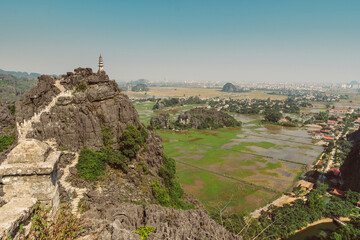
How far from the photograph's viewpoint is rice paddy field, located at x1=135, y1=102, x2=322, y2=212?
111ft

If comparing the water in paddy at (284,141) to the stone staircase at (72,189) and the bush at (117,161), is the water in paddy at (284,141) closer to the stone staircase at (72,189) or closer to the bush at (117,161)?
the bush at (117,161)

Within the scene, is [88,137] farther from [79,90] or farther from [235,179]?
[235,179]

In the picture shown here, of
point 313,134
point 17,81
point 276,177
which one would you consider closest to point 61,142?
point 276,177

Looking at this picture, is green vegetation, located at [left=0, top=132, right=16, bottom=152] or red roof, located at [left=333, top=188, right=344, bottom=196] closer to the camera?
green vegetation, located at [left=0, top=132, right=16, bottom=152]

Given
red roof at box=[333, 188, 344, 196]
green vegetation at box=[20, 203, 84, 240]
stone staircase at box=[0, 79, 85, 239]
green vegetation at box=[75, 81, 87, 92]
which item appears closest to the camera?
green vegetation at box=[20, 203, 84, 240]

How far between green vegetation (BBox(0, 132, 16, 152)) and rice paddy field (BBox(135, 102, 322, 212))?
21510 mm

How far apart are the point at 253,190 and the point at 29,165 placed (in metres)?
35.1

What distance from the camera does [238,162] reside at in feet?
156

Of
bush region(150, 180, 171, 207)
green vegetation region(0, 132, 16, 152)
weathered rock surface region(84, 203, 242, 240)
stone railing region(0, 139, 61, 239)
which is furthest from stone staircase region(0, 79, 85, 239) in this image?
green vegetation region(0, 132, 16, 152)

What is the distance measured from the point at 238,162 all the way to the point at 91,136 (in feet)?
112

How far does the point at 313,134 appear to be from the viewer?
246ft

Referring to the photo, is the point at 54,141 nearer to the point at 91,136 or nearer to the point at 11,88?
the point at 91,136

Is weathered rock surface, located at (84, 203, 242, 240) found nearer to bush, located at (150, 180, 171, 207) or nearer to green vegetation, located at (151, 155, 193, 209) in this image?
bush, located at (150, 180, 171, 207)

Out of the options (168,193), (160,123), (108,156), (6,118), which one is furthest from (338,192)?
(160,123)
